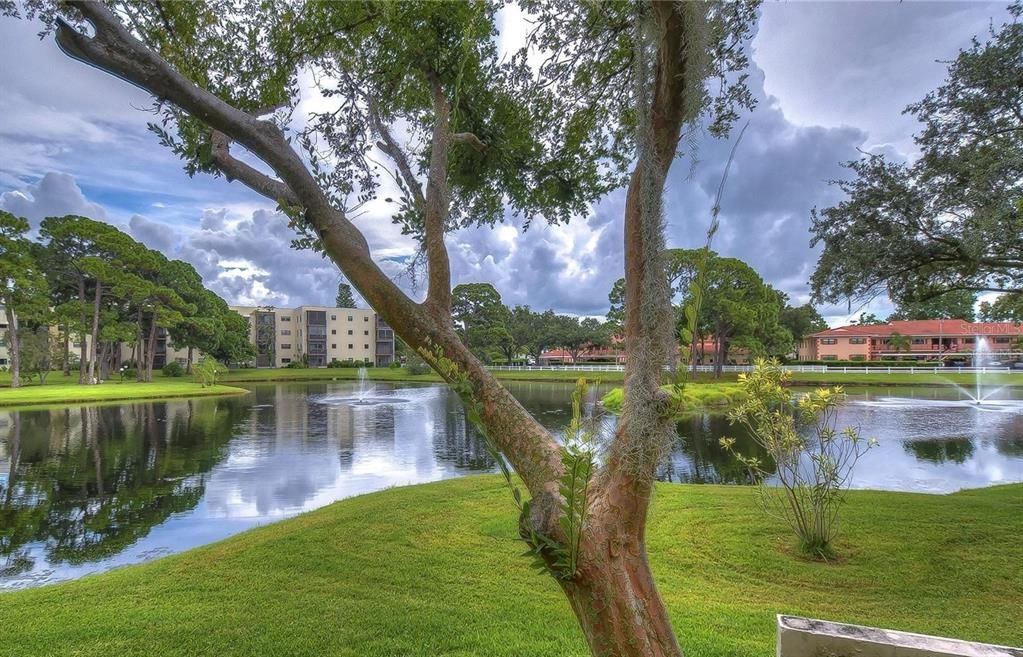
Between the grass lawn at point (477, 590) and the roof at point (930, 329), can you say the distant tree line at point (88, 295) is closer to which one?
the grass lawn at point (477, 590)

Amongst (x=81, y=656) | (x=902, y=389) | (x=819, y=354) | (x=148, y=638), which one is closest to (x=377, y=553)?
(x=148, y=638)

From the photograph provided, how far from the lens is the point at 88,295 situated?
100ft

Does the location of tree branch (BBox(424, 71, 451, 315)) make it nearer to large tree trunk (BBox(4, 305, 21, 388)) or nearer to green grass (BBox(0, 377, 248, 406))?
green grass (BBox(0, 377, 248, 406))

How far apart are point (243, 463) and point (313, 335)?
46876 millimetres

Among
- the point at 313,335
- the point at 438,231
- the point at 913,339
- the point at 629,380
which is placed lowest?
the point at 629,380

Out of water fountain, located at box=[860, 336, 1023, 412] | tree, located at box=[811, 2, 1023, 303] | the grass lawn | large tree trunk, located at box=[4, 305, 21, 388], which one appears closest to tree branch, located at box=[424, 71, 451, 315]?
the grass lawn

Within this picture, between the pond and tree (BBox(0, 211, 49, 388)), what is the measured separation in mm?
8677

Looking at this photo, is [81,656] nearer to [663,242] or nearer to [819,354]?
[663,242]

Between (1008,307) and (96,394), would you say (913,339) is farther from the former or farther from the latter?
(96,394)

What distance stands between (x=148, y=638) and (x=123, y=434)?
533 inches

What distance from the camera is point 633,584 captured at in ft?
4.29

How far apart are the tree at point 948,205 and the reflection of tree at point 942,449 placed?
644 cm

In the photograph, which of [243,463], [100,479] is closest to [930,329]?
[243,463]

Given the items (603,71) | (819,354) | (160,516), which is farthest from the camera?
(819,354)
